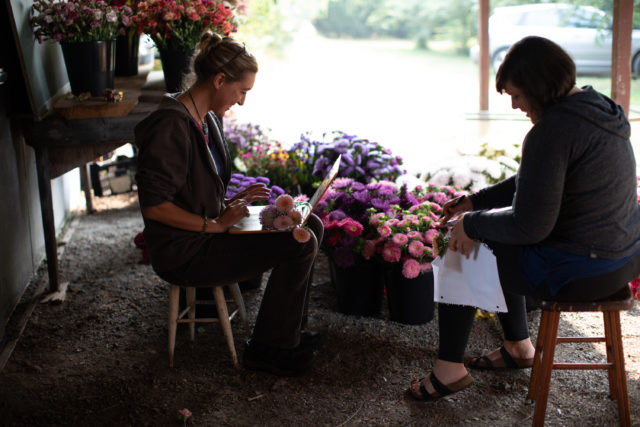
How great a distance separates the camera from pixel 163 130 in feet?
7.55

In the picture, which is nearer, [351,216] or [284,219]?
[284,219]

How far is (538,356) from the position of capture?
7.64ft

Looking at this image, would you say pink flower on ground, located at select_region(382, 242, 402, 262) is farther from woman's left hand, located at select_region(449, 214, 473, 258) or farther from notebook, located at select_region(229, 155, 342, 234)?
woman's left hand, located at select_region(449, 214, 473, 258)

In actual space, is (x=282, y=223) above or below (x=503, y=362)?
above

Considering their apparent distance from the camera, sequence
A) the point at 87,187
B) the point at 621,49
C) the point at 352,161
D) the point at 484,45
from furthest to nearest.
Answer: the point at 484,45 → the point at 87,187 → the point at 621,49 → the point at 352,161

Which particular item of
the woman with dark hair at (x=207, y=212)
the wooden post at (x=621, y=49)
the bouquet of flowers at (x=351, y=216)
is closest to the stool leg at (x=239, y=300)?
the woman with dark hair at (x=207, y=212)

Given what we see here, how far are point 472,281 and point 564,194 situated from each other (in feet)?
1.55

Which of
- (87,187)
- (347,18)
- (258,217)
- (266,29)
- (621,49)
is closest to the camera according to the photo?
(258,217)

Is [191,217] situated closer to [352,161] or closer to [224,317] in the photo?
[224,317]

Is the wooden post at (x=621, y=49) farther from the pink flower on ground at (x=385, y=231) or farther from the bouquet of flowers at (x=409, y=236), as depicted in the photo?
the pink flower on ground at (x=385, y=231)

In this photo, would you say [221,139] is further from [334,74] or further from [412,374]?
[334,74]

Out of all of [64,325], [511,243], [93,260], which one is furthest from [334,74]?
[511,243]

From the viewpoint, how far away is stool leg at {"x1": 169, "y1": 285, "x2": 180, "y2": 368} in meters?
2.65

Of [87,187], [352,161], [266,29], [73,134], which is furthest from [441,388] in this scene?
[266,29]
